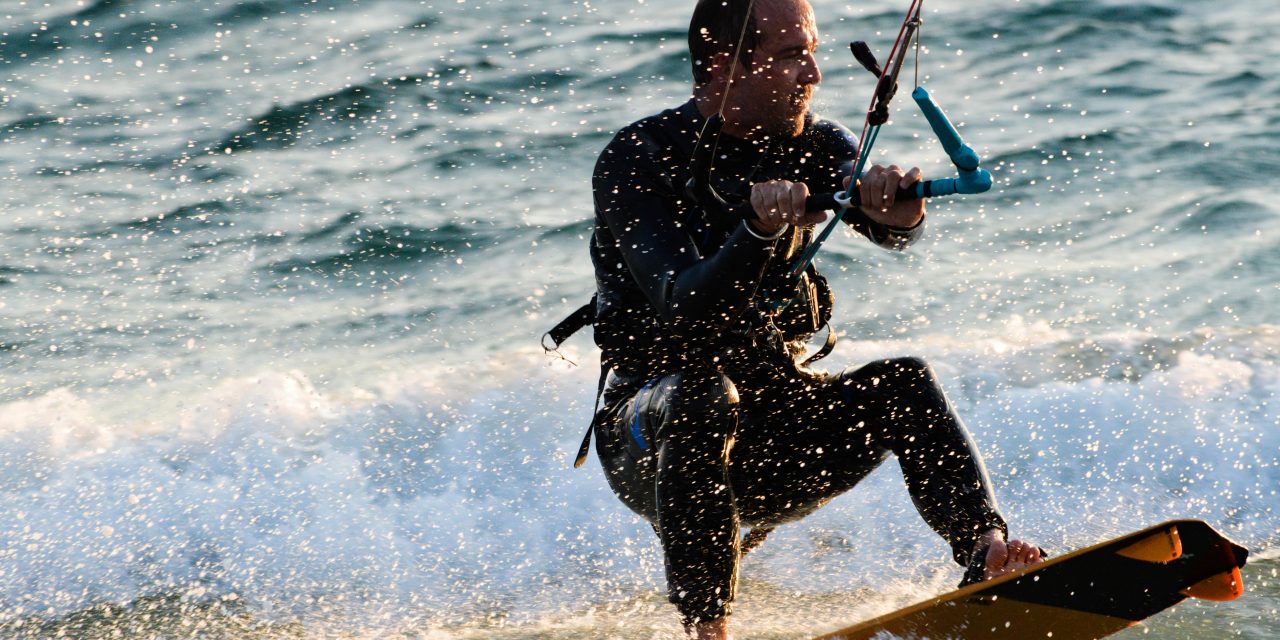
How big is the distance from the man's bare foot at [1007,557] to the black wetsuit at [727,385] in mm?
83

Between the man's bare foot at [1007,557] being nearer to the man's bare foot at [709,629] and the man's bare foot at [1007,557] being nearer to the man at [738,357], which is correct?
the man at [738,357]

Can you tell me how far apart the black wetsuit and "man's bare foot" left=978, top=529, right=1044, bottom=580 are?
0.08m

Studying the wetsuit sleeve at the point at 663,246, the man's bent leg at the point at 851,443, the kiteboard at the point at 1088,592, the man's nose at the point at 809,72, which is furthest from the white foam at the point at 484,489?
the man's nose at the point at 809,72

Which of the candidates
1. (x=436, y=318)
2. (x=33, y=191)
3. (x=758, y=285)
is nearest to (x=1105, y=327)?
(x=436, y=318)

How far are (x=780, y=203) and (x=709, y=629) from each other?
3.25ft

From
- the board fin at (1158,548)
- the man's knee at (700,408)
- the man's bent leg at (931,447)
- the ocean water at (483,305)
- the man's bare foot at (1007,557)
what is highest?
the man's knee at (700,408)

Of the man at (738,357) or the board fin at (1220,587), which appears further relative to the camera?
the board fin at (1220,587)

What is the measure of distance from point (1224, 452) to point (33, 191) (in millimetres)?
6645

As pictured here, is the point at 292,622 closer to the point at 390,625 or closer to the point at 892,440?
the point at 390,625

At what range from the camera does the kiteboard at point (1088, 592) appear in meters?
2.96

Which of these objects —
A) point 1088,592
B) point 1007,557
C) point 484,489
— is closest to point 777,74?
point 1007,557

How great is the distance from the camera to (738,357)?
329 centimetres

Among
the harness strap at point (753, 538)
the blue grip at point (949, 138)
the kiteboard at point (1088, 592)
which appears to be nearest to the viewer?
the blue grip at point (949, 138)

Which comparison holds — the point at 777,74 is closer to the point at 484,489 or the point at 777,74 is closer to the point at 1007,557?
the point at 1007,557
